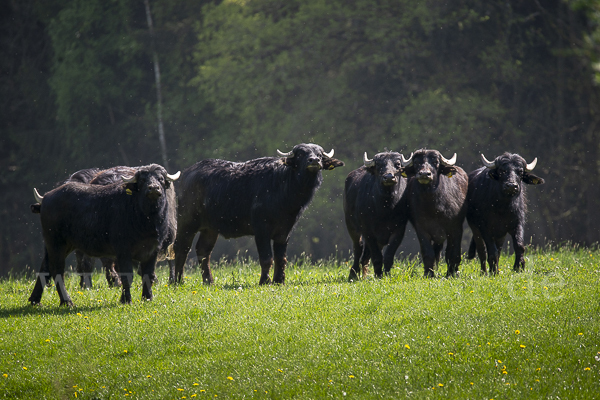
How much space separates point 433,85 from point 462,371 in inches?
758

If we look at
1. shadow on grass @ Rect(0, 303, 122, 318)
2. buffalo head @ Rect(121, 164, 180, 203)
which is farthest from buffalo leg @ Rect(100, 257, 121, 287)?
buffalo head @ Rect(121, 164, 180, 203)

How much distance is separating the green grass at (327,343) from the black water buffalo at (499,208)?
988 mm

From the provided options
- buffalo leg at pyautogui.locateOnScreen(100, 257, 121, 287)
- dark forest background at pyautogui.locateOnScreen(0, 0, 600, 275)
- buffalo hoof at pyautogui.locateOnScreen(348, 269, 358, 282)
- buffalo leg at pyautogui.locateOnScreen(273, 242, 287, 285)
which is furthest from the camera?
dark forest background at pyautogui.locateOnScreen(0, 0, 600, 275)

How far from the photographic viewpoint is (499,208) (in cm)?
1209

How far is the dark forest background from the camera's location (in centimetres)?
2366

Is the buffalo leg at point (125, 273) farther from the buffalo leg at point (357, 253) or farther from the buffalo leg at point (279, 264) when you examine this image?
the buffalo leg at point (357, 253)

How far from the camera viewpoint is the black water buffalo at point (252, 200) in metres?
12.6

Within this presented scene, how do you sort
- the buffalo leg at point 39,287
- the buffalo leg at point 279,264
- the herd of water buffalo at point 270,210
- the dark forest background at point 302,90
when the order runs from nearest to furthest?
1. the herd of water buffalo at point 270,210
2. the buffalo leg at point 39,287
3. the buffalo leg at point 279,264
4. the dark forest background at point 302,90

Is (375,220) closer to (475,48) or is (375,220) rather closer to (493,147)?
(493,147)

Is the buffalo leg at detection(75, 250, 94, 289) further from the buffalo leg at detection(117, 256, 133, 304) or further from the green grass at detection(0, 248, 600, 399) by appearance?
the buffalo leg at detection(117, 256, 133, 304)

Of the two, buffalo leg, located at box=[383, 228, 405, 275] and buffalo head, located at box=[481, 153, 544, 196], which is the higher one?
buffalo head, located at box=[481, 153, 544, 196]

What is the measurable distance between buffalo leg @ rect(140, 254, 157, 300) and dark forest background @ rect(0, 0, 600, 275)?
8.90 metres

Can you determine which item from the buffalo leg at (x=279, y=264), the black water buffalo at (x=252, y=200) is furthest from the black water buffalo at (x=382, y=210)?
the buffalo leg at (x=279, y=264)

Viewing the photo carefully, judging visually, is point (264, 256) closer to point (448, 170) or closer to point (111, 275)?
point (111, 275)
